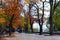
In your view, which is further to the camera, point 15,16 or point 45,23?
point 45,23

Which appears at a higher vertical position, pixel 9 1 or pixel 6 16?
pixel 9 1

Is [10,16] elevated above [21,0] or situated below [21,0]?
below

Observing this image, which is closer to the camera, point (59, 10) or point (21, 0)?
point (21, 0)

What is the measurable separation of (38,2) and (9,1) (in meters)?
9.73

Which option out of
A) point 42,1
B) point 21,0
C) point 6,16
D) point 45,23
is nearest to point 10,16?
point 6,16

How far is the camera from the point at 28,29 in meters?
49.1

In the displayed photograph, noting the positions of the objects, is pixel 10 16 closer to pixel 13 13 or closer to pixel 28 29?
pixel 13 13

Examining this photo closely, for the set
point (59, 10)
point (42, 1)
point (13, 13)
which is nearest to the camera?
point (13, 13)

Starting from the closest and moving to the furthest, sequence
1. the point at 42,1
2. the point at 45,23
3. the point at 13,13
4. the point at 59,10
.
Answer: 1. the point at 13,13
2. the point at 42,1
3. the point at 59,10
4. the point at 45,23

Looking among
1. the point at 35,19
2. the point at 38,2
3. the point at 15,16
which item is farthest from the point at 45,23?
the point at 15,16

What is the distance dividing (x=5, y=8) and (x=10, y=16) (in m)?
1.38

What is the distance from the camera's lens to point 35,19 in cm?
4453

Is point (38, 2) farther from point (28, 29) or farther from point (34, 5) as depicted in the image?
point (28, 29)

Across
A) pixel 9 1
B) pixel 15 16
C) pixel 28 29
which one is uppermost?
pixel 9 1
